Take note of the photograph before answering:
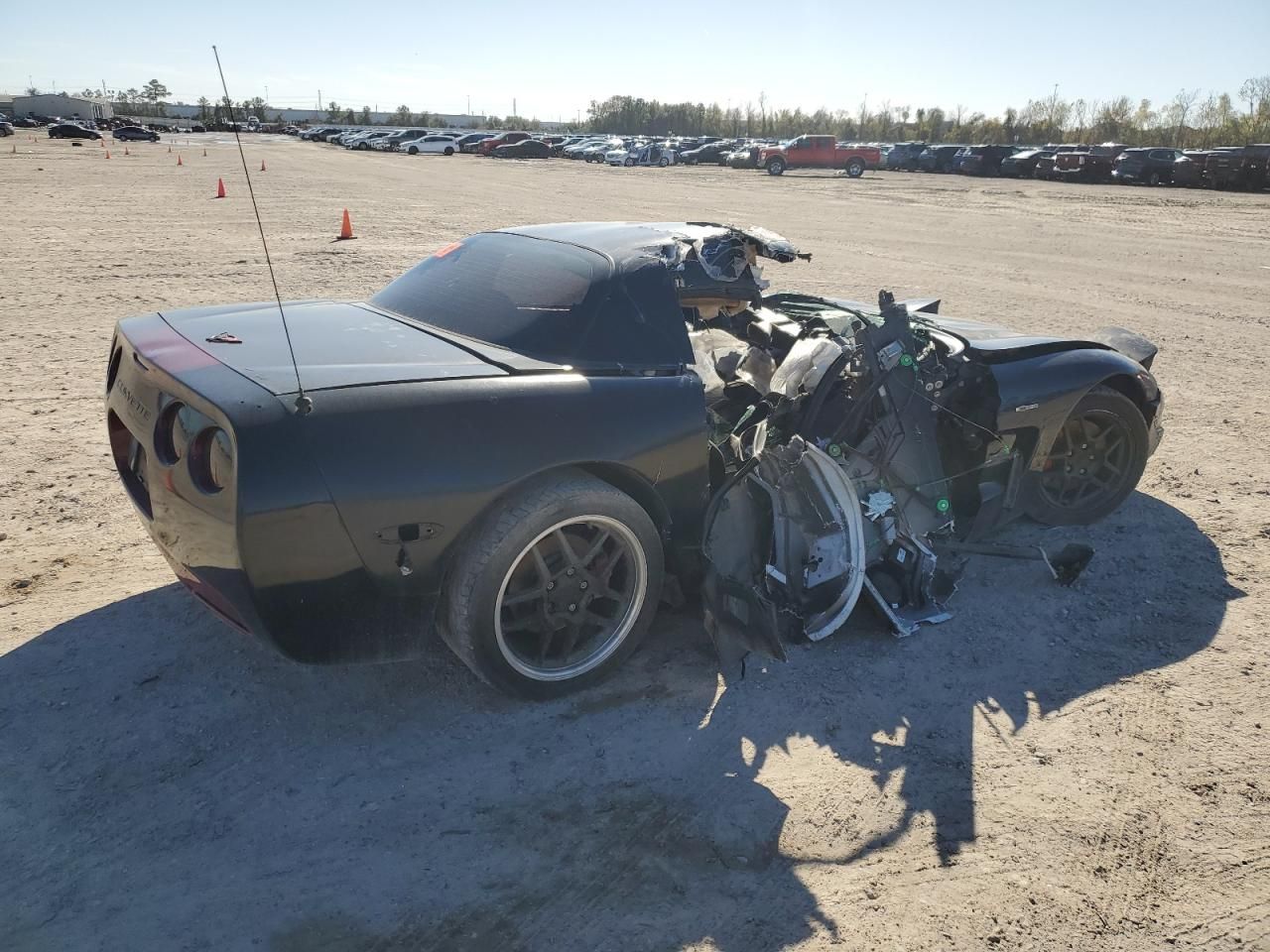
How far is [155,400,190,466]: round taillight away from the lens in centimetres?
279

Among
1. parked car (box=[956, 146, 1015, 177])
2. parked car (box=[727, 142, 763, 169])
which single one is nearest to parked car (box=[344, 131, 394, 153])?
parked car (box=[727, 142, 763, 169])

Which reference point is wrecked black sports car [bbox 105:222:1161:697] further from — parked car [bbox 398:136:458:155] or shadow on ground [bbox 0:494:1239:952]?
parked car [bbox 398:136:458:155]

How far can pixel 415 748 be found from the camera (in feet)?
9.78

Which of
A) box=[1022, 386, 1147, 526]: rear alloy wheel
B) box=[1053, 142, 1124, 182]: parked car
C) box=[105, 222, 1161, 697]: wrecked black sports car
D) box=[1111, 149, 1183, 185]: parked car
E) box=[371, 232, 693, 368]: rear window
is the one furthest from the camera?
box=[1053, 142, 1124, 182]: parked car

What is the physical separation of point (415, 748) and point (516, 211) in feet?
61.2

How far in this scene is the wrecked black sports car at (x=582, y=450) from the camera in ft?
8.75

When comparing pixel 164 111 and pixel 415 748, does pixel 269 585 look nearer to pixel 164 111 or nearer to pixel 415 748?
pixel 415 748

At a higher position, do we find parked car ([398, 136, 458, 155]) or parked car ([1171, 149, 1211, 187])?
parked car ([1171, 149, 1211, 187])

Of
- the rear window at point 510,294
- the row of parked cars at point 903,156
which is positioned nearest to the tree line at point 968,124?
the row of parked cars at point 903,156

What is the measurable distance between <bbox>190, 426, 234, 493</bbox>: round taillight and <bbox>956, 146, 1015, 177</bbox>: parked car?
41733 millimetres

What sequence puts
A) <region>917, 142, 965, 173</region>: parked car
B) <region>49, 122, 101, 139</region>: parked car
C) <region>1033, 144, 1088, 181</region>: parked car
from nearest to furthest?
<region>1033, 144, 1088, 181</region>: parked car < <region>917, 142, 965, 173</region>: parked car < <region>49, 122, 101, 139</region>: parked car

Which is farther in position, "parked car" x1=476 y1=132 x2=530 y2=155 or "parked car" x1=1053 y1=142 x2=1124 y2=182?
"parked car" x1=476 y1=132 x2=530 y2=155

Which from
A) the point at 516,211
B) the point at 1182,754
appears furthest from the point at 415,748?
the point at 516,211

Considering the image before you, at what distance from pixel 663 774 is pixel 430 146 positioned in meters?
62.1
